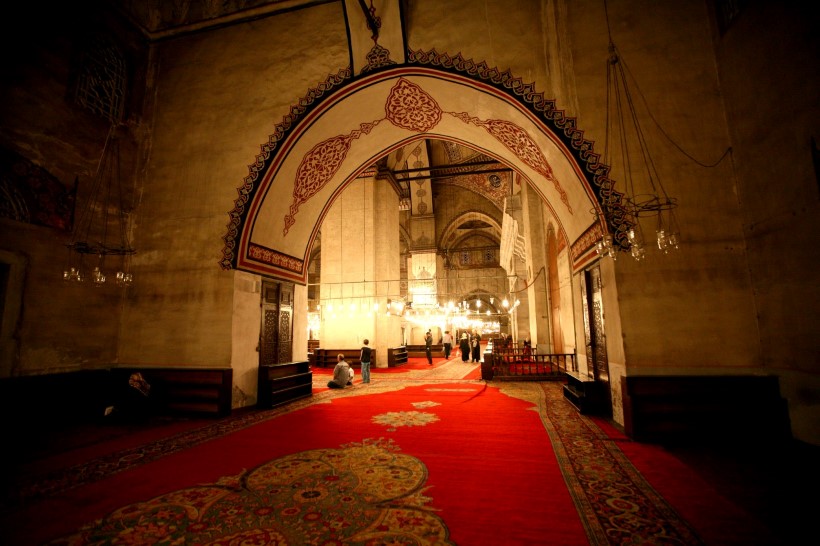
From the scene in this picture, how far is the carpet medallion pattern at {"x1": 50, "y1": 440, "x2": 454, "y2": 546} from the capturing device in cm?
207

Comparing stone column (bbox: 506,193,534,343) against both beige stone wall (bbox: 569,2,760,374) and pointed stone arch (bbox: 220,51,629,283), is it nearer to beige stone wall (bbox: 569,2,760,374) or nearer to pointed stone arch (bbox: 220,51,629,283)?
pointed stone arch (bbox: 220,51,629,283)

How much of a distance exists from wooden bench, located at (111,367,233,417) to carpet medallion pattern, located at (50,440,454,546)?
106 inches

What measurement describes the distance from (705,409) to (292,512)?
4.10 m

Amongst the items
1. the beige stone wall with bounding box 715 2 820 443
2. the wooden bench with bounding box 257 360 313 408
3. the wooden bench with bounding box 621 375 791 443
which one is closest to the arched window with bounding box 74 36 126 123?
the wooden bench with bounding box 257 360 313 408

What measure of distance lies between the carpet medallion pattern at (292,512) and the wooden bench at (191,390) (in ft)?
8.84

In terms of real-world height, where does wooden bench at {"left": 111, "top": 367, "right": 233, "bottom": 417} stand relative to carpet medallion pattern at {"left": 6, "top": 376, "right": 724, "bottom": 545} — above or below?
above

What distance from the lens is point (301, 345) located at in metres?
7.27

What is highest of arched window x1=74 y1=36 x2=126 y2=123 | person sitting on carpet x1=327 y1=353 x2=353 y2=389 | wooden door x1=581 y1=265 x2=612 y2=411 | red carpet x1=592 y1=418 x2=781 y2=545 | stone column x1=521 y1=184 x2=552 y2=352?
arched window x1=74 y1=36 x2=126 y2=123

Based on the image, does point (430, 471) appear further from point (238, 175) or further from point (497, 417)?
point (238, 175)

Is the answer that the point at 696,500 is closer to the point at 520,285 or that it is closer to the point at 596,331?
the point at 596,331

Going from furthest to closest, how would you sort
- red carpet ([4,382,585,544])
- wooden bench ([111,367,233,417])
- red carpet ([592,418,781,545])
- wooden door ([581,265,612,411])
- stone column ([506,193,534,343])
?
stone column ([506,193,534,343]) → wooden bench ([111,367,233,417]) → wooden door ([581,265,612,411]) → red carpet ([4,382,585,544]) → red carpet ([592,418,781,545])

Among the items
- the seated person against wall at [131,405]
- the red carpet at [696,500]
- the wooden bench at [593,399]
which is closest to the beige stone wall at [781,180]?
the red carpet at [696,500]

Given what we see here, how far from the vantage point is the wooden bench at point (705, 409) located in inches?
141

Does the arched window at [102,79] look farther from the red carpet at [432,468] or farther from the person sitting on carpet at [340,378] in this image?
the person sitting on carpet at [340,378]
